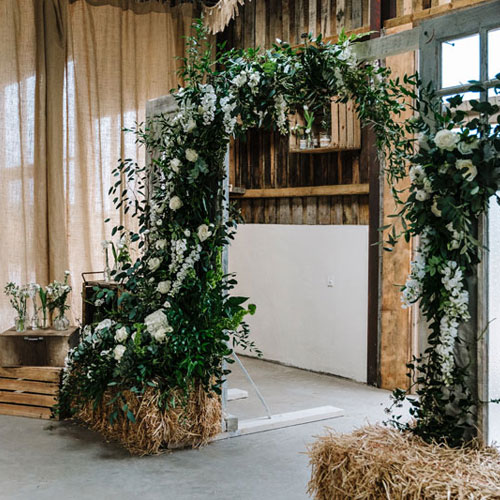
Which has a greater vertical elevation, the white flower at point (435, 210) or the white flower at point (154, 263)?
the white flower at point (435, 210)

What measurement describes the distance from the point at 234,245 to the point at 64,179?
185 centimetres

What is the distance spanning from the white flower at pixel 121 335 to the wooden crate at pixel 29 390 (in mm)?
751

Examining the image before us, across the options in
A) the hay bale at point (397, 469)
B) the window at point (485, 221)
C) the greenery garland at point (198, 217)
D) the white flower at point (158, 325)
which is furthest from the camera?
the white flower at point (158, 325)

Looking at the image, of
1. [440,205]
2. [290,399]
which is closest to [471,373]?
[440,205]

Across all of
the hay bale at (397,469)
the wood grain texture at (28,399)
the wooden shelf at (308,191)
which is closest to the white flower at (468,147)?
the hay bale at (397,469)

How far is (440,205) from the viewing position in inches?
108

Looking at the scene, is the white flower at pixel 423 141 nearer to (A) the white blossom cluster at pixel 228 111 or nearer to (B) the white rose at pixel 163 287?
(A) the white blossom cluster at pixel 228 111

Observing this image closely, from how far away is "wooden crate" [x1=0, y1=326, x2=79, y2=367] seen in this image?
480 cm

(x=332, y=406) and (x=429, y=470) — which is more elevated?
(x=429, y=470)

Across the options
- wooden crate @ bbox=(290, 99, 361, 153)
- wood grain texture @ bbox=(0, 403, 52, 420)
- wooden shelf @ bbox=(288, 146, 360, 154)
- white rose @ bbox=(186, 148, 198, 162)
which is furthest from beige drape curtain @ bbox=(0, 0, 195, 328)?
white rose @ bbox=(186, 148, 198, 162)

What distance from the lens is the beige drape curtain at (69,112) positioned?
6.09 m

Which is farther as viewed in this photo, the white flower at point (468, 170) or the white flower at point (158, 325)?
the white flower at point (158, 325)

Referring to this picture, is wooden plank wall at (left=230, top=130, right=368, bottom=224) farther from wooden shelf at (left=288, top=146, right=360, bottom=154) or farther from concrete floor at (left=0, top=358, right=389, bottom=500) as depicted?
concrete floor at (left=0, top=358, right=389, bottom=500)

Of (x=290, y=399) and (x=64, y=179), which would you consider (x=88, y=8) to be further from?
(x=290, y=399)
